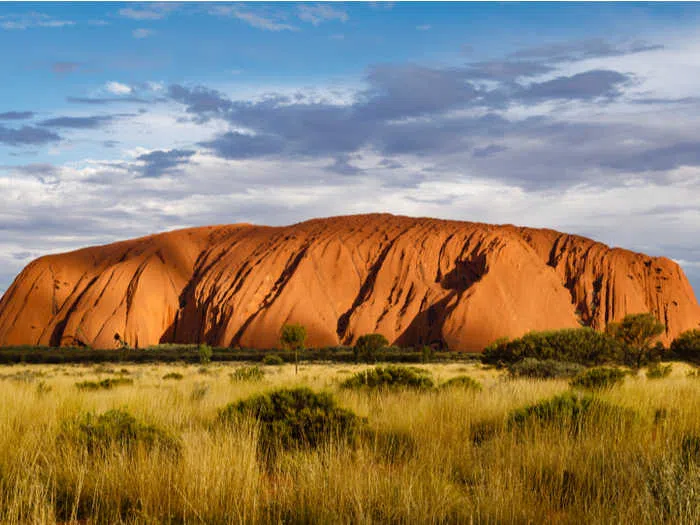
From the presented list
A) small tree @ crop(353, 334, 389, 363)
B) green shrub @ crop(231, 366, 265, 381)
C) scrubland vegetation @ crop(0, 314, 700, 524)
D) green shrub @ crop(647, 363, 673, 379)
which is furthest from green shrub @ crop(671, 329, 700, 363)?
scrubland vegetation @ crop(0, 314, 700, 524)

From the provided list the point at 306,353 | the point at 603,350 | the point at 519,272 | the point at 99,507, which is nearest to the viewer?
the point at 99,507

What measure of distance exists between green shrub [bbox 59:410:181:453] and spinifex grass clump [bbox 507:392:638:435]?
168 inches

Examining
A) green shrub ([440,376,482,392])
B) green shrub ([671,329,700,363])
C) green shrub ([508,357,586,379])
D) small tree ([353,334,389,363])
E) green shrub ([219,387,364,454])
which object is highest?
green shrub ([219,387,364,454])

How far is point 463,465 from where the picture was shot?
273 inches

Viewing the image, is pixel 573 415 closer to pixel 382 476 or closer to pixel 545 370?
pixel 382 476

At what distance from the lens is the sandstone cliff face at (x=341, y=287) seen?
276 feet

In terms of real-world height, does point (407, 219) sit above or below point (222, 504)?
above

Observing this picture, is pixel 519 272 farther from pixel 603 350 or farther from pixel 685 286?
pixel 603 350

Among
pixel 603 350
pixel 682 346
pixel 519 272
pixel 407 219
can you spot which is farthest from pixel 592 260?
pixel 603 350

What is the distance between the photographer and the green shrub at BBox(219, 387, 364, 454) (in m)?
8.75

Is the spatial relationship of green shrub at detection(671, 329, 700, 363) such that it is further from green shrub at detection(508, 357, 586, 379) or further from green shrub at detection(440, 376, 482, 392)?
green shrub at detection(440, 376, 482, 392)

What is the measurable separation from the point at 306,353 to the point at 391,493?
70196 mm

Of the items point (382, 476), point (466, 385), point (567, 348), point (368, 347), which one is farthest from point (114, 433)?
point (368, 347)

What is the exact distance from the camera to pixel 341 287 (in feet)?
296
